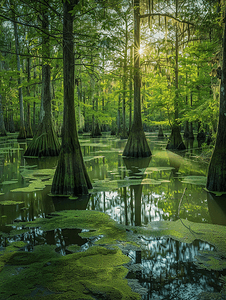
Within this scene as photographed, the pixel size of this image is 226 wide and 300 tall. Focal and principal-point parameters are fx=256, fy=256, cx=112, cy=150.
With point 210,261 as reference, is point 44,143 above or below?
above

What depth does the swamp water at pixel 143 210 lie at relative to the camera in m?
2.50

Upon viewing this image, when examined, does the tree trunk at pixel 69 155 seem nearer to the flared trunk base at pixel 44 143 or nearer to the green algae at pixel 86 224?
the green algae at pixel 86 224

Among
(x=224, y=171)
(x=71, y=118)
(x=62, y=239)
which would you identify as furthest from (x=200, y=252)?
(x=71, y=118)

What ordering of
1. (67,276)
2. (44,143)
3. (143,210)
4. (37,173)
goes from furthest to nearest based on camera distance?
(44,143) → (37,173) → (143,210) → (67,276)

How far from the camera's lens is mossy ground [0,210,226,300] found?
2.27 m

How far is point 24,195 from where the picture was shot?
18.7 feet

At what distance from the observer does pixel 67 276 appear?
2500mm

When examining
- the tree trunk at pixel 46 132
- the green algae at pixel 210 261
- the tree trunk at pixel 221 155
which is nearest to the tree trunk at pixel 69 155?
the tree trunk at pixel 221 155

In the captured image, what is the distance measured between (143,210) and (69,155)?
2.04m

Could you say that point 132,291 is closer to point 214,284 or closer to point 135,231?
point 214,284

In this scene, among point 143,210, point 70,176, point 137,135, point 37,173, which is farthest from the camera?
point 137,135

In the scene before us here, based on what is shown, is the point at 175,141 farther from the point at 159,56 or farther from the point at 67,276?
the point at 67,276

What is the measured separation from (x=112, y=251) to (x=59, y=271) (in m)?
0.71

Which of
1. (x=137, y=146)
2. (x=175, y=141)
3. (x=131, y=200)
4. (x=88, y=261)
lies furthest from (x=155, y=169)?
(x=175, y=141)
